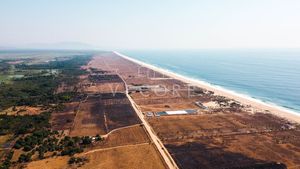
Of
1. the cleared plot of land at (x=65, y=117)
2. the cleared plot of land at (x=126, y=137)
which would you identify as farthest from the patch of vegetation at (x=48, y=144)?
the cleared plot of land at (x=65, y=117)

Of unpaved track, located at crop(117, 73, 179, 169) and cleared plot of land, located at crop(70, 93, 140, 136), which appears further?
cleared plot of land, located at crop(70, 93, 140, 136)

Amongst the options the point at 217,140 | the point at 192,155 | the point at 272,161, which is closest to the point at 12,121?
the point at 192,155

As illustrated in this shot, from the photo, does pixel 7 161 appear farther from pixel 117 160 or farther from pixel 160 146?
pixel 160 146

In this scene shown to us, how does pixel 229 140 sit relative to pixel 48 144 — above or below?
above

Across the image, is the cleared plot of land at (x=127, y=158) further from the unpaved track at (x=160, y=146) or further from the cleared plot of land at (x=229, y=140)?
the cleared plot of land at (x=229, y=140)

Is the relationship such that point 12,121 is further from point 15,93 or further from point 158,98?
point 158,98

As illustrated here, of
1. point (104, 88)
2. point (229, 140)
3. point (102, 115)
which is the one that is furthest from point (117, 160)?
point (104, 88)

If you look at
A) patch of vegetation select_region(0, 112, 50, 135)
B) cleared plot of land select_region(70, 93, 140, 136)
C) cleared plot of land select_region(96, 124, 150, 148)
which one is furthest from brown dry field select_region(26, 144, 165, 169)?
patch of vegetation select_region(0, 112, 50, 135)

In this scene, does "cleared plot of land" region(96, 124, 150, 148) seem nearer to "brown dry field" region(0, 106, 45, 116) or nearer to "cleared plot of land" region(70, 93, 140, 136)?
"cleared plot of land" region(70, 93, 140, 136)
